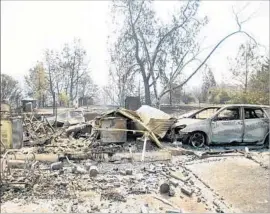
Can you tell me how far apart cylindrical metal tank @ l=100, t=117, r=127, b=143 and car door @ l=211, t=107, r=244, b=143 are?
222 cm

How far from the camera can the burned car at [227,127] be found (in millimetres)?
8469

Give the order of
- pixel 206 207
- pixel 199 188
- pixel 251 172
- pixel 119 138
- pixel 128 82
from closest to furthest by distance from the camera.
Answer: pixel 206 207, pixel 199 188, pixel 251 172, pixel 119 138, pixel 128 82

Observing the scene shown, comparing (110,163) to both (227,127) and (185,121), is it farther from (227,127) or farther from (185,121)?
(227,127)

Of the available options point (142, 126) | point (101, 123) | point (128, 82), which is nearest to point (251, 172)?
point (142, 126)

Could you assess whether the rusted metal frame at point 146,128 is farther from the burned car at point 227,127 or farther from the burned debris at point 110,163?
the burned car at point 227,127

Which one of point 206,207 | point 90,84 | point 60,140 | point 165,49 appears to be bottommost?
point 206,207

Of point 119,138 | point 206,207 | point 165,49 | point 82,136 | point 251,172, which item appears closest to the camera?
point 206,207

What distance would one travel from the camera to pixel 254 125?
8.73 m

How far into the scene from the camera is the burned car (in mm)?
8469

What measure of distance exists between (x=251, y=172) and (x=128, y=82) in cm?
1050

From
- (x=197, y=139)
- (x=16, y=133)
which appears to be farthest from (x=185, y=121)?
(x=16, y=133)

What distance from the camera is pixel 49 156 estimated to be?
22.5 ft

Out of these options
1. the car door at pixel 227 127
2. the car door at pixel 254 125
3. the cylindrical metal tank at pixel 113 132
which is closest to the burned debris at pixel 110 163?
the cylindrical metal tank at pixel 113 132

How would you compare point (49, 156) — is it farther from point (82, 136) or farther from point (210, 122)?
point (210, 122)
